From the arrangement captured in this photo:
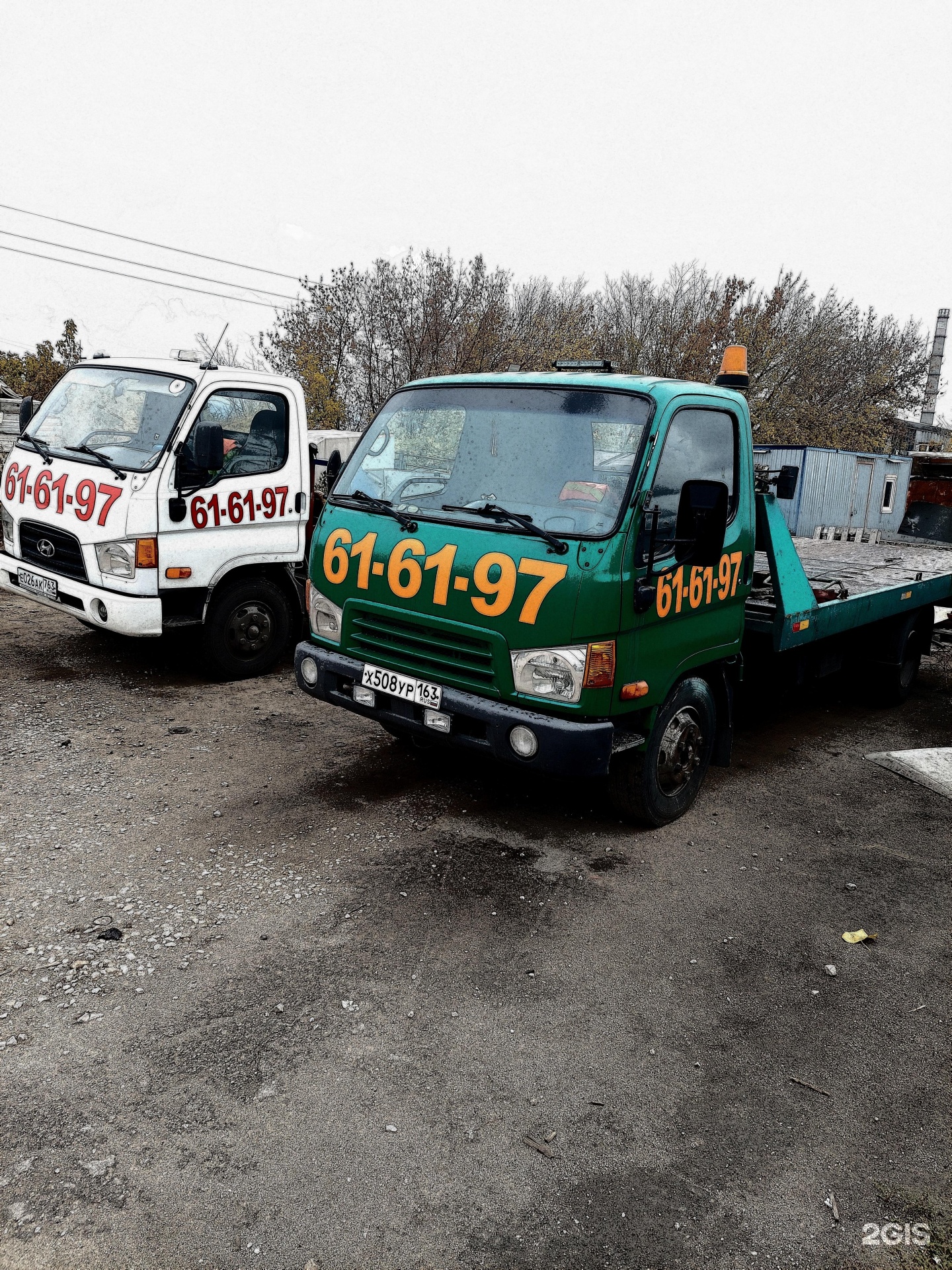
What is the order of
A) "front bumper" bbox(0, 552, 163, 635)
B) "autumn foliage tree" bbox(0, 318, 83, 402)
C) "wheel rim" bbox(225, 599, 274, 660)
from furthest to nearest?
"autumn foliage tree" bbox(0, 318, 83, 402) → "wheel rim" bbox(225, 599, 274, 660) → "front bumper" bbox(0, 552, 163, 635)

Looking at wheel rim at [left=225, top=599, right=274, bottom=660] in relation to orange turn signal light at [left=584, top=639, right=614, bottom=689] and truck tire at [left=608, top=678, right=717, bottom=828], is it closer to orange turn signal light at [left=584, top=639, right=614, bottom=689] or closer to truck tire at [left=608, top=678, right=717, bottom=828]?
truck tire at [left=608, top=678, right=717, bottom=828]

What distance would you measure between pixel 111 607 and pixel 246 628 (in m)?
1.13

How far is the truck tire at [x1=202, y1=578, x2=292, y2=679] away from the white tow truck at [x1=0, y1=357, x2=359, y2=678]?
0.03 feet

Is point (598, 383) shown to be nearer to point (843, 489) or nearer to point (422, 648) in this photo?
point (422, 648)

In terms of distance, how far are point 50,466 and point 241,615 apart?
1637 millimetres

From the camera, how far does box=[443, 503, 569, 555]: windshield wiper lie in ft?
12.1

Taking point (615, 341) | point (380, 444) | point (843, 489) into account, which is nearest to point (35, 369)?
point (615, 341)

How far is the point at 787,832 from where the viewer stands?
4.74 m

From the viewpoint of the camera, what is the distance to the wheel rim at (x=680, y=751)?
443cm

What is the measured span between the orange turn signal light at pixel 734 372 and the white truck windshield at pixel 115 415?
3525 millimetres

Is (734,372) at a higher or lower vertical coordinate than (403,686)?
higher

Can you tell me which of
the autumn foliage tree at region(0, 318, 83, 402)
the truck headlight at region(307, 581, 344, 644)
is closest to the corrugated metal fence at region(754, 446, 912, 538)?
the truck headlight at region(307, 581, 344, 644)

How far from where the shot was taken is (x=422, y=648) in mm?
4059

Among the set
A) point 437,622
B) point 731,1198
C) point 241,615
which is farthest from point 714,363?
point 731,1198
